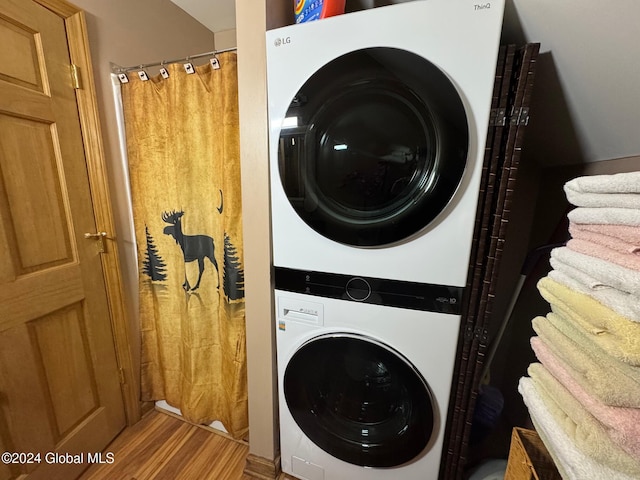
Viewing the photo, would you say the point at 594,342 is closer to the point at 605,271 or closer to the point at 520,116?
the point at 605,271

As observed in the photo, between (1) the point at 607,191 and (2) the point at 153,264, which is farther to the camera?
(2) the point at 153,264

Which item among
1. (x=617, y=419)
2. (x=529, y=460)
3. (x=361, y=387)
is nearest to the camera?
(x=617, y=419)

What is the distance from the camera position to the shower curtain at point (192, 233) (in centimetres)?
116

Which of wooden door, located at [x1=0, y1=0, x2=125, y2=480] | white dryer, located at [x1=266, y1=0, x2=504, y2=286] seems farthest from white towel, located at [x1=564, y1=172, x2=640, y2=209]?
wooden door, located at [x1=0, y1=0, x2=125, y2=480]

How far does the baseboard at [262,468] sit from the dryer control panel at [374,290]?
876mm

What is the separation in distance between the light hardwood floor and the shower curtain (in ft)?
0.32

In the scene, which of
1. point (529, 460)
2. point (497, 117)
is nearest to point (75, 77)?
point (497, 117)

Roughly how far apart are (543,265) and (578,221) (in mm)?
772

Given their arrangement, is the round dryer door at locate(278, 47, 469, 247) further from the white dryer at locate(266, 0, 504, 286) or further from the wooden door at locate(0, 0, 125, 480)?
the wooden door at locate(0, 0, 125, 480)

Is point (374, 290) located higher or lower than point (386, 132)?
lower

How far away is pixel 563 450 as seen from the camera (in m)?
0.46

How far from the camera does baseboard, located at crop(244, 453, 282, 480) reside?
46.6 inches

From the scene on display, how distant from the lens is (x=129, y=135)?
1316 mm

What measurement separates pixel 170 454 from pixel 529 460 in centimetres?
161
